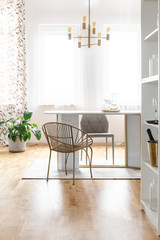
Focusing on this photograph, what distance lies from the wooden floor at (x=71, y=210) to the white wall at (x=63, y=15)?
123 inches

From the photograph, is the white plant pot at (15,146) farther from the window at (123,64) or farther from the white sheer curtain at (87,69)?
the window at (123,64)

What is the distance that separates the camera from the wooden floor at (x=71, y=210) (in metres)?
2.48

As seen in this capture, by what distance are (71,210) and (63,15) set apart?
485 centimetres

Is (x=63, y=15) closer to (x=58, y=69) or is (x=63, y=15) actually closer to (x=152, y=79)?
(x=58, y=69)

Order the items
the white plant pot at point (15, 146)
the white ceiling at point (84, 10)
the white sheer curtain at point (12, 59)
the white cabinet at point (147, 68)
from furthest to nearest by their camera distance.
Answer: the white ceiling at point (84, 10) → the white sheer curtain at point (12, 59) → the white plant pot at point (15, 146) → the white cabinet at point (147, 68)

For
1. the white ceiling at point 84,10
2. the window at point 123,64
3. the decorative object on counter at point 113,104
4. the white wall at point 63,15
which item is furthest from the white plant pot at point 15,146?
the white ceiling at point 84,10

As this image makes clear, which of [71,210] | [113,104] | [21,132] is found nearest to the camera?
[71,210]

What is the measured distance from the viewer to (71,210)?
9.83 ft

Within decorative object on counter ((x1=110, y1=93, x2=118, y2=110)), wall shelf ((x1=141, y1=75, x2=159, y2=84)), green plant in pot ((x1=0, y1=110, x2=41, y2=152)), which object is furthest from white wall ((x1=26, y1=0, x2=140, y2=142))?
wall shelf ((x1=141, y1=75, x2=159, y2=84))

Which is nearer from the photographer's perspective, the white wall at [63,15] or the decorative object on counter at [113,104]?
the decorative object on counter at [113,104]

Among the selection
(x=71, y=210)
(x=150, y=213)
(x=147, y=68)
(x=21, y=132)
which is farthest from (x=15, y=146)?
(x=150, y=213)

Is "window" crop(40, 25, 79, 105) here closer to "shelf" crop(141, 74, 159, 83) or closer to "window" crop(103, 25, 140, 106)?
"window" crop(103, 25, 140, 106)

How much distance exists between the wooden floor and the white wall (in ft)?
10.3

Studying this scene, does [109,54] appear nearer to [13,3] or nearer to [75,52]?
[75,52]
